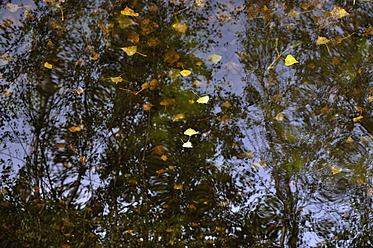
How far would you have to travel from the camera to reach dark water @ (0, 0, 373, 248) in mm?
2645

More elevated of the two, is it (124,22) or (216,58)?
(124,22)

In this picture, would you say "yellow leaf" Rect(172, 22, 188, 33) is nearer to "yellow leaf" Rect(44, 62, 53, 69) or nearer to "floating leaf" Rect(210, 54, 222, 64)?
"floating leaf" Rect(210, 54, 222, 64)

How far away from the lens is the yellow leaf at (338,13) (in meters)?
3.09

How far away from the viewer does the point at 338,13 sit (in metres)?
3.12

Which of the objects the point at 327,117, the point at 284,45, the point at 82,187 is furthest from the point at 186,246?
the point at 284,45

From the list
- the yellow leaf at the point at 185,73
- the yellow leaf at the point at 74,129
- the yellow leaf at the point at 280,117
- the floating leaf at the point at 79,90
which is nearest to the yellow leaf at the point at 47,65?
the floating leaf at the point at 79,90

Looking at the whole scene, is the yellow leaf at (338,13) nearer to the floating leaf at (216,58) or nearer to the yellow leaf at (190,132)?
the floating leaf at (216,58)

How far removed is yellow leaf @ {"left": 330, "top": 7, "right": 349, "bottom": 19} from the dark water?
0.04 ft

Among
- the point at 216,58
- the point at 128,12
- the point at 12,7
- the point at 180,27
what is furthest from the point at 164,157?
the point at 12,7

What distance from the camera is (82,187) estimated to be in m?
2.65

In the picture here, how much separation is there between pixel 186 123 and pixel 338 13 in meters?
2.21

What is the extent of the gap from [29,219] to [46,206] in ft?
0.59

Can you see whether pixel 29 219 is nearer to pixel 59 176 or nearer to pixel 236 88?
pixel 59 176

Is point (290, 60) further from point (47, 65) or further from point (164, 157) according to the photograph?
point (47, 65)
